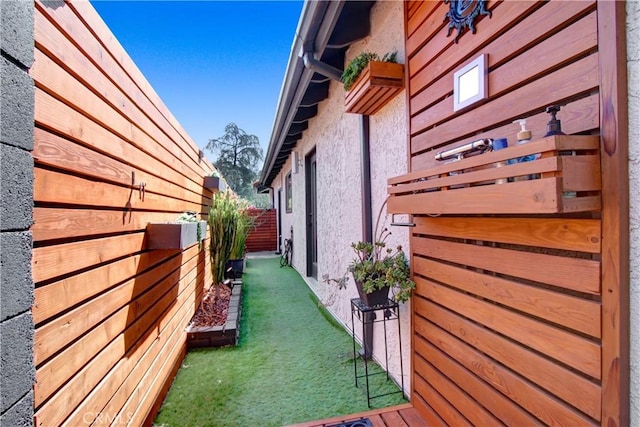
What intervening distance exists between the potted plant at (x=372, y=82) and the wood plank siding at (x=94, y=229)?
141 centimetres

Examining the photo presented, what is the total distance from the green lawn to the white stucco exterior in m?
0.28

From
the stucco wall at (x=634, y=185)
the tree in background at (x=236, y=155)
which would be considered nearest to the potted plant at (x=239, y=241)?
the stucco wall at (x=634, y=185)

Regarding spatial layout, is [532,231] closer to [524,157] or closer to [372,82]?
[524,157]

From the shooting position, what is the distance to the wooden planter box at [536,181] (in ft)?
2.78

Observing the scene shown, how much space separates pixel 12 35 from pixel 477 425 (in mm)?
2168

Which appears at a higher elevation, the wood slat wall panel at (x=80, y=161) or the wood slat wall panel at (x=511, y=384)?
the wood slat wall panel at (x=80, y=161)

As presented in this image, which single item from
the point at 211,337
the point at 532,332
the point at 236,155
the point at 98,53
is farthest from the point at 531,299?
the point at 236,155

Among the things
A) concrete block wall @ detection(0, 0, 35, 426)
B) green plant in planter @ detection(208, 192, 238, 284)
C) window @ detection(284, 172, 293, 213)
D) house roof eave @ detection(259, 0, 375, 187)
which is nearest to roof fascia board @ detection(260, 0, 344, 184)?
house roof eave @ detection(259, 0, 375, 187)

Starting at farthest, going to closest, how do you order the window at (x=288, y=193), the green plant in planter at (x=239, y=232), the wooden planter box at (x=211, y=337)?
the window at (x=288, y=193) < the green plant in planter at (x=239, y=232) < the wooden planter box at (x=211, y=337)

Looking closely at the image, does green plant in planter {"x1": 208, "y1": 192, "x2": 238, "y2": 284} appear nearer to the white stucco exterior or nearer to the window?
the white stucco exterior

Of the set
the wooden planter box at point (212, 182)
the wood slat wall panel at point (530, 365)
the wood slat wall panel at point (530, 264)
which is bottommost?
the wood slat wall panel at point (530, 365)

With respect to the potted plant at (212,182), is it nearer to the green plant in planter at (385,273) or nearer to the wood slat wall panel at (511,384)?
the green plant in planter at (385,273)

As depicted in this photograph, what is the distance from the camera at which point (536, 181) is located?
885 millimetres

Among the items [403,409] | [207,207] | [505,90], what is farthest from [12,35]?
[207,207]
